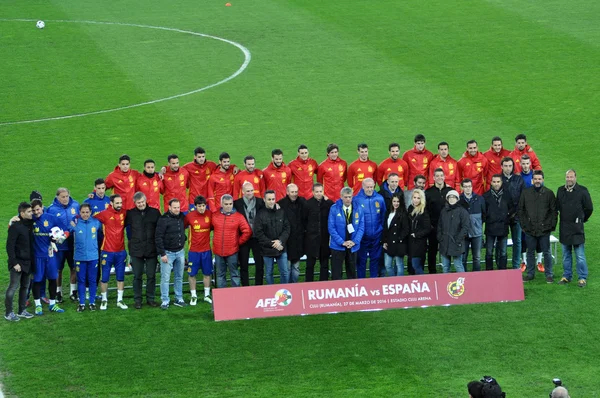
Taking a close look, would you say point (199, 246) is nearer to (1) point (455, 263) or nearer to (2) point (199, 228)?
(2) point (199, 228)

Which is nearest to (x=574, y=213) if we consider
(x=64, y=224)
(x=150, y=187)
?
(x=150, y=187)

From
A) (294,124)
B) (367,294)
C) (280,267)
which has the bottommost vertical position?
(367,294)

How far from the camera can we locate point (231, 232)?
17359mm

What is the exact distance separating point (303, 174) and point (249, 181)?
121cm

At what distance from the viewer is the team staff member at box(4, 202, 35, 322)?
16516mm

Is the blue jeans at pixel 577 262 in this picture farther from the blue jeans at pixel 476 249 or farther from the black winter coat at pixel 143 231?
the black winter coat at pixel 143 231

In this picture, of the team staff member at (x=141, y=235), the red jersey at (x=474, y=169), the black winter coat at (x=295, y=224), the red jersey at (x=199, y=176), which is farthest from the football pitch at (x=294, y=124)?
the red jersey at (x=199, y=176)

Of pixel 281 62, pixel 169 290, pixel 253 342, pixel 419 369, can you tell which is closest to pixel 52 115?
pixel 281 62

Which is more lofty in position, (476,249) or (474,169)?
(474,169)

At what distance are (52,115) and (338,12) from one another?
12.4 m

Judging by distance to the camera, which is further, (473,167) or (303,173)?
(303,173)

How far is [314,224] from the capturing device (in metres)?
17.7

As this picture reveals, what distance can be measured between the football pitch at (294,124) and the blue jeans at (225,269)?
0.67 meters

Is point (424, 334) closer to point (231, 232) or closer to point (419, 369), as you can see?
point (419, 369)
